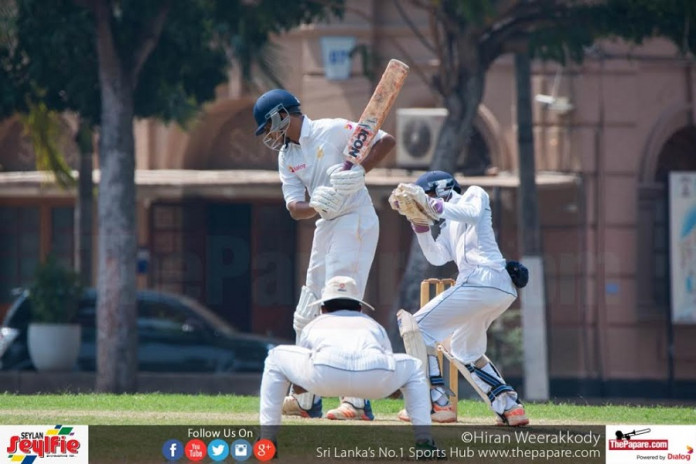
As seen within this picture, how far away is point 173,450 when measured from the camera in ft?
29.9

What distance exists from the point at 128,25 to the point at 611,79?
864 cm

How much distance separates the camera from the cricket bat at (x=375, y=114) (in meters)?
10.3

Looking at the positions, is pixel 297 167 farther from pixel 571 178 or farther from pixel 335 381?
pixel 571 178

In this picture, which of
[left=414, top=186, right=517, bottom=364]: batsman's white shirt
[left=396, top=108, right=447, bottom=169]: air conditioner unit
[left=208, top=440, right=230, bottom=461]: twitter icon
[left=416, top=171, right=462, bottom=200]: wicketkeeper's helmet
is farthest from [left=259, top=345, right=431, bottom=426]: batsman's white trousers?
[left=396, top=108, right=447, bottom=169]: air conditioner unit

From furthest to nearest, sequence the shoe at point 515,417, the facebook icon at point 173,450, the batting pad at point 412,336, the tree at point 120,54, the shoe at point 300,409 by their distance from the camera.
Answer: the tree at point 120,54 → the shoe at point 300,409 → the shoe at point 515,417 → the batting pad at point 412,336 → the facebook icon at point 173,450

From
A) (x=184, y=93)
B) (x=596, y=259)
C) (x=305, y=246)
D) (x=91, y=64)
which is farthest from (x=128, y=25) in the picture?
(x=596, y=259)

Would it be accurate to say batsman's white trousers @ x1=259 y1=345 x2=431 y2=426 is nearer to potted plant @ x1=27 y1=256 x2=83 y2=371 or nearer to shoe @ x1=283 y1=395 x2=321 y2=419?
shoe @ x1=283 y1=395 x2=321 y2=419

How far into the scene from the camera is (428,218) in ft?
34.0

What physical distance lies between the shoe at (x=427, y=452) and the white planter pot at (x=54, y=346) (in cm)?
1360

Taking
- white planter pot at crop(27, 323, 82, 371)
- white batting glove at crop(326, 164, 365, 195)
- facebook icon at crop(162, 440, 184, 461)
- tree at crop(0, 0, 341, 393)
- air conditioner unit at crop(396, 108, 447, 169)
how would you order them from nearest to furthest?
facebook icon at crop(162, 440, 184, 461) → white batting glove at crop(326, 164, 365, 195) → tree at crop(0, 0, 341, 393) → white planter pot at crop(27, 323, 82, 371) → air conditioner unit at crop(396, 108, 447, 169)

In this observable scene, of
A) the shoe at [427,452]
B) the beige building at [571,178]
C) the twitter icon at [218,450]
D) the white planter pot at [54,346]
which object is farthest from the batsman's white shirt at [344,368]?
the beige building at [571,178]

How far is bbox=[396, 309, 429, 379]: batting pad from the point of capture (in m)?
10.5

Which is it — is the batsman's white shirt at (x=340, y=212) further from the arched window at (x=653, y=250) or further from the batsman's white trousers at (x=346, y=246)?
the arched window at (x=653, y=250)

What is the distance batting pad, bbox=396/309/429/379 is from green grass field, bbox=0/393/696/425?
1.84 feet
